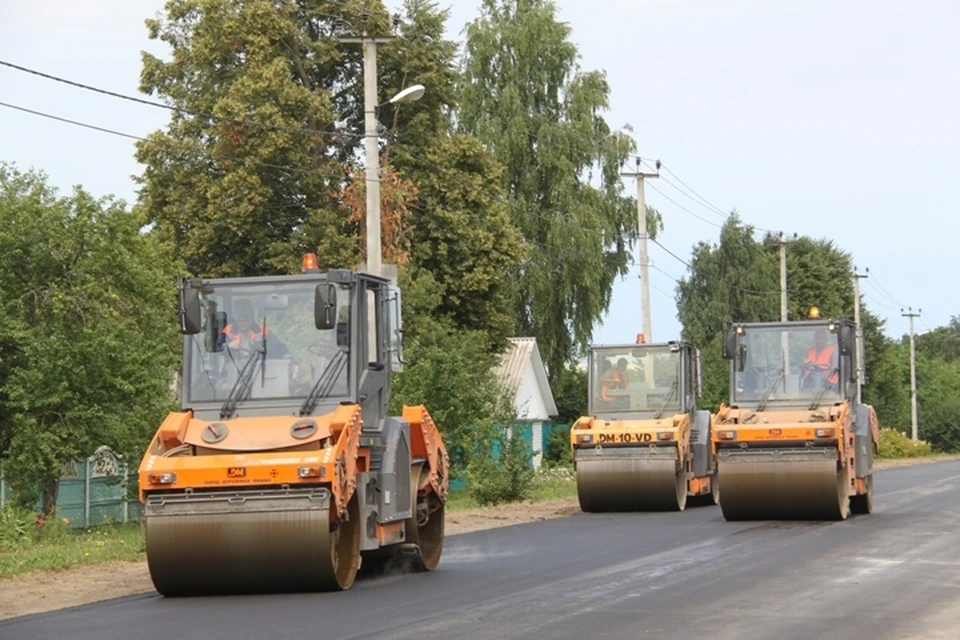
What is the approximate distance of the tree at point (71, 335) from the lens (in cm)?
2600

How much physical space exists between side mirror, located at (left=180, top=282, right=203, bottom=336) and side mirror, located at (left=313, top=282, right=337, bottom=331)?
1.23 metres

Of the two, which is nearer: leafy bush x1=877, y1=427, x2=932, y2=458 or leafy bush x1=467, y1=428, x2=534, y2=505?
leafy bush x1=467, y1=428, x2=534, y2=505

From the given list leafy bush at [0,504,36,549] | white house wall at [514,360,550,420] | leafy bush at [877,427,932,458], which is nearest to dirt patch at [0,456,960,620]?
leafy bush at [0,504,36,549]

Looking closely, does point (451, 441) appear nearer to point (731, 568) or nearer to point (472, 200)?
point (472, 200)

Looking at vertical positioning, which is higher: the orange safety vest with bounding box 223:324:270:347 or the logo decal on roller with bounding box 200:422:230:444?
the orange safety vest with bounding box 223:324:270:347

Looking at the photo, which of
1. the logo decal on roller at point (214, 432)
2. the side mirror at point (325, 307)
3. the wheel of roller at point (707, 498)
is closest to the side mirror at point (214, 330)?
the logo decal on roller at point (214, 432)

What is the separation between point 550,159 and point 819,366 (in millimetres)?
29443

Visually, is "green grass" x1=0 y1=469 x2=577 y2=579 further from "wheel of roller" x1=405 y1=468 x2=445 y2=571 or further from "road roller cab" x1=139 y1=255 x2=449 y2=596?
"wheel of roller" x1=405 y1=468 x2=445 y2=571

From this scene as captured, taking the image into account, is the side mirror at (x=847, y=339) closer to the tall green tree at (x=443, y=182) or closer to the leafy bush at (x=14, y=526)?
the leafy bush at (x=14, y=526)

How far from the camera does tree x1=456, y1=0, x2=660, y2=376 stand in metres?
51.7

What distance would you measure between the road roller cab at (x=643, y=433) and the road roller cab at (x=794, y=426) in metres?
2.53

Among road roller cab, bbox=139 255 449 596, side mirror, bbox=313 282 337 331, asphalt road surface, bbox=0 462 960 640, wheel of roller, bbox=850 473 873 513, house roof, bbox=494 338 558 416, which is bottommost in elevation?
asphalt road surface, bbox=0 462 960 640

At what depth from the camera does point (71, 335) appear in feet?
88.5

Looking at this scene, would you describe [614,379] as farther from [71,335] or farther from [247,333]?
[247,333]
